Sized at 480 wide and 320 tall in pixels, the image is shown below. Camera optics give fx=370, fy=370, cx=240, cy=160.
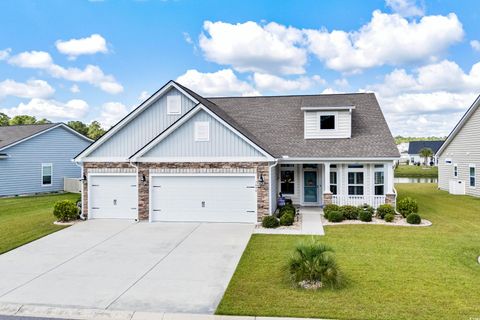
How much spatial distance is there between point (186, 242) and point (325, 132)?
10.3 meters

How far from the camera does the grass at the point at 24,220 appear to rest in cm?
1301

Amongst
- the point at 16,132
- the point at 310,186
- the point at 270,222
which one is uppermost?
the point at 16,132

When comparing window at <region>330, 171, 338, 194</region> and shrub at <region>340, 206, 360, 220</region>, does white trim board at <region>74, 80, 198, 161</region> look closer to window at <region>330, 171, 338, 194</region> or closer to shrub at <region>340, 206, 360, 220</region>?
window at <region>330, 171, 338, 194</region>

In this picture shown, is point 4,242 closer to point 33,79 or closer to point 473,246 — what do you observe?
point 473,246

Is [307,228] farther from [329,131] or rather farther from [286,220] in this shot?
[329,131]

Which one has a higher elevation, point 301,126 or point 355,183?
point 301,126

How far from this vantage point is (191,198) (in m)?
16.1

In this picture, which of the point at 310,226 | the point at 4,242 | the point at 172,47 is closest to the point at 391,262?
the point at 310,226

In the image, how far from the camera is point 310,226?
48.4 feet

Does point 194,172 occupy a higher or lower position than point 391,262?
higher

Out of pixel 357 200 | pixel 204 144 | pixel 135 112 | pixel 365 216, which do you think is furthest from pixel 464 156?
pixel 135 112

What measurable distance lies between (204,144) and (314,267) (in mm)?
8944

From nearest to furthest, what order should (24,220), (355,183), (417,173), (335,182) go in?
(24,220), (355,183), (335,182), (417,173)

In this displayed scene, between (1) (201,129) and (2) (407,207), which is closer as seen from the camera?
(1) (201,129)
